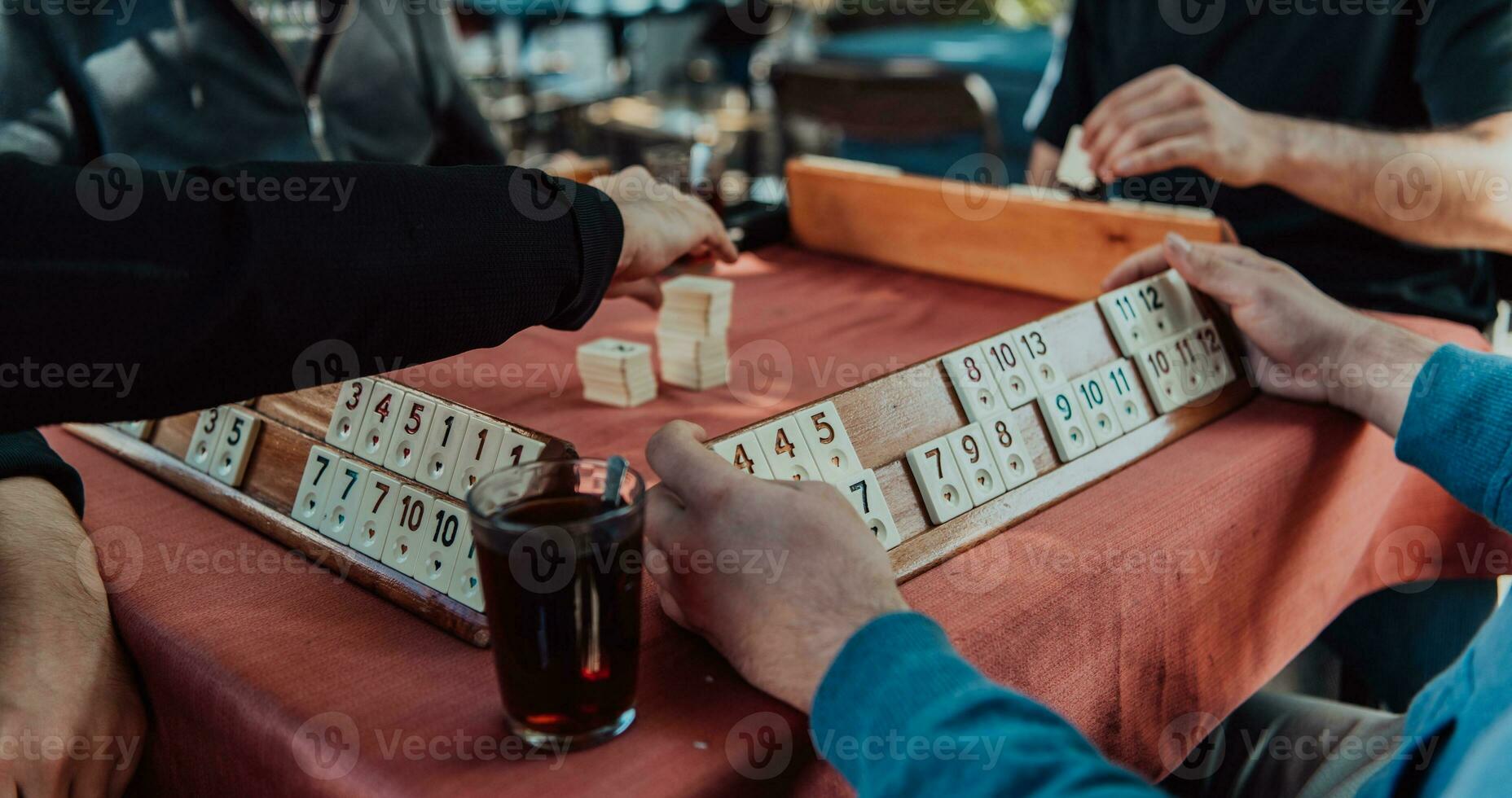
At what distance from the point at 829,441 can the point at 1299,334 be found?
0.70 m

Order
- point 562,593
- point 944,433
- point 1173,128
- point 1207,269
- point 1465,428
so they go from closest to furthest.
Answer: point 562,593 < point 944,433 < point 1465,428 < point 1207,269 < point 1173,128

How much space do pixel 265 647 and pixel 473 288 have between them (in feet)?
1.01

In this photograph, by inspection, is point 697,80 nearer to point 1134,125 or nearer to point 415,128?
point 415,128

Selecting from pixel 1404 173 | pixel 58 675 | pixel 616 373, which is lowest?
pixel 58 675

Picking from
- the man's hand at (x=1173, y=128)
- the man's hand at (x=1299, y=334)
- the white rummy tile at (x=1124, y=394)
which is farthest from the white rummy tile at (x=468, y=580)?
the man's hand at (x=1173, y=128)

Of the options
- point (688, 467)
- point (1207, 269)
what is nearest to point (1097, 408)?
point (1207, 269)

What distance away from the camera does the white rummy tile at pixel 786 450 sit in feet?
2.81

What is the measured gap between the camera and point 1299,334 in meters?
1.26

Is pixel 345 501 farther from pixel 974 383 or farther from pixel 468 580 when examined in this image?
pixel 974 383

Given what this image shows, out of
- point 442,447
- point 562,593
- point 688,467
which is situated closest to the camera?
point 562,593

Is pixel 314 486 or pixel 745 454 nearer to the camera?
pixel 745 454

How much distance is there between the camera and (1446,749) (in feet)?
2.44

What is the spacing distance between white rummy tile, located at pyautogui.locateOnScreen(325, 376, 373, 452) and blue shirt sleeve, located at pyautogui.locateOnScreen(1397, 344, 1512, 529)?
42.4 inches

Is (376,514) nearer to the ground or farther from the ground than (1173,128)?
nearer to the ground
